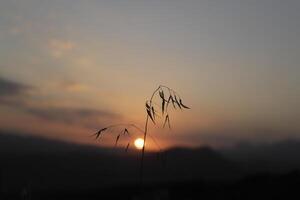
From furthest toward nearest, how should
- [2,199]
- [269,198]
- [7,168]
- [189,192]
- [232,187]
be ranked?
[7,168], [2,199], [189,192], [232,187], [269,198]

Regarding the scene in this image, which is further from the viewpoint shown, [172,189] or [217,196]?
[172,189]

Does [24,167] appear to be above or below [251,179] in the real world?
above

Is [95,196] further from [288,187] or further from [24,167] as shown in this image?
[24,167]

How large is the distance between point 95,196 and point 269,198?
2656 centimetres

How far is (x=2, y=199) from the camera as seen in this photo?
5394 cm

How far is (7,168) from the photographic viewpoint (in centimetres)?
14525

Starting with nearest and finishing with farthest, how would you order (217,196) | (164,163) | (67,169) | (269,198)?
(164,163) → (269,198) → (217,196) → (67,169)

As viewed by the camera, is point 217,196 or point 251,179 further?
point 251,179

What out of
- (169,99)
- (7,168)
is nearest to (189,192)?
(169,99)

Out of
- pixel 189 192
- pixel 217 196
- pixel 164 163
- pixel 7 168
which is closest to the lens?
pixel 164 163

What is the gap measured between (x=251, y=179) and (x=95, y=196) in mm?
22223

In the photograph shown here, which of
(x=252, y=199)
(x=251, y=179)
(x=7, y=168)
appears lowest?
(x=252, y=199)

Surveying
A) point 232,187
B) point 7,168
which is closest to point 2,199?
point 232,187

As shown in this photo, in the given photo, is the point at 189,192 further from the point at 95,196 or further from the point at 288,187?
the point at 95,196
